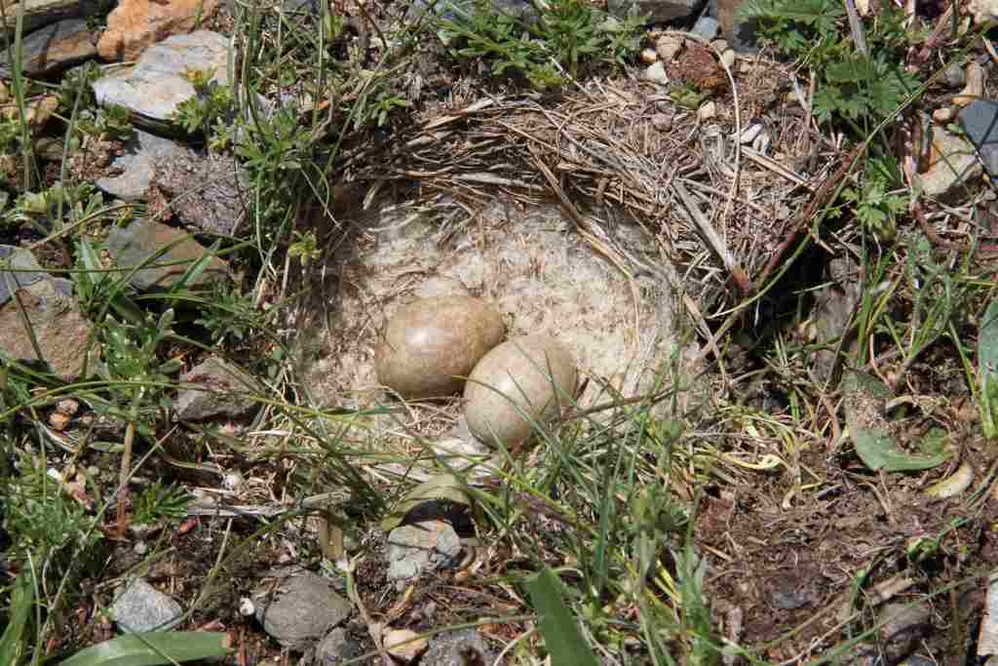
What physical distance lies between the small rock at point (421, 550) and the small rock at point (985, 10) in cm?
226

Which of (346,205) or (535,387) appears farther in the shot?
(346,205)

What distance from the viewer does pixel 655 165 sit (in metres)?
3.25

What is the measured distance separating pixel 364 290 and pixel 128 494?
3.59 feet

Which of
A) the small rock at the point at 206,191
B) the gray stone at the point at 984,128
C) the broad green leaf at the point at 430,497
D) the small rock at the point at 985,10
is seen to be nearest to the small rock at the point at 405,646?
the broad green leaf at the point at 430,497

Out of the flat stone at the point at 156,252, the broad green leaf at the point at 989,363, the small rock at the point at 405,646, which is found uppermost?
the broad green leaf at the point at 989,363

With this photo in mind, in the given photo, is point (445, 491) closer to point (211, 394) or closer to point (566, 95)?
point (211, 394)

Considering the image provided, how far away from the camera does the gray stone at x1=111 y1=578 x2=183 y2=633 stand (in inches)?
105

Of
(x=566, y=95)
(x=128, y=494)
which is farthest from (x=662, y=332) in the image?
(x=128, y=494)

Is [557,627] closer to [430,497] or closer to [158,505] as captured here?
[430,497]

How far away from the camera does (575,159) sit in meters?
3.34

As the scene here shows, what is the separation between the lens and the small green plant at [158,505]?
9.21 feet

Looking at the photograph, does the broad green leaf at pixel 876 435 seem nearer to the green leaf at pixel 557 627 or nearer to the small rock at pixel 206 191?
the green leaf at pixel 557 627

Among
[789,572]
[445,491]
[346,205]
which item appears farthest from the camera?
[346,205]

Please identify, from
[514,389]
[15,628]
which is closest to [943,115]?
[514,389]
